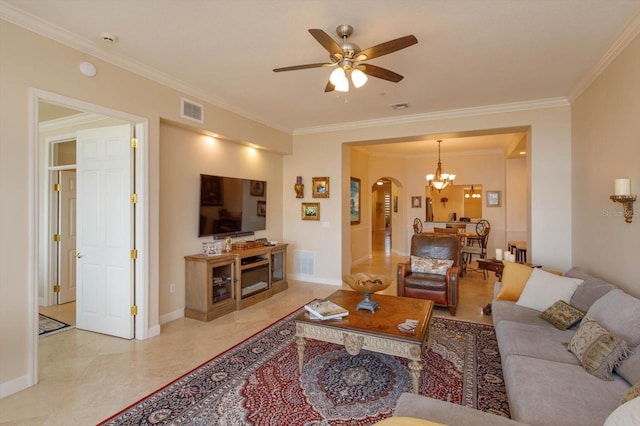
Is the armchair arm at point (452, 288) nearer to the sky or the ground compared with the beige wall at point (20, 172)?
nearer to the ground

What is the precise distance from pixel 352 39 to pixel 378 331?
8.40 ft

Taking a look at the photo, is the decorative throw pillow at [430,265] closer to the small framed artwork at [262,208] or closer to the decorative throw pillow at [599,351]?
the decorative throw pillow at [599,351]

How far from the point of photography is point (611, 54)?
307cm

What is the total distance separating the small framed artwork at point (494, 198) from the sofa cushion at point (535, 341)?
667 centimetres

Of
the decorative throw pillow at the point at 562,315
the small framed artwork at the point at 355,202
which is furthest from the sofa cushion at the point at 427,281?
the small framed artwork at the point at 355,202

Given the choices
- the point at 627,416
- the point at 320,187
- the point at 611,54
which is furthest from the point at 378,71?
the point at 320,187

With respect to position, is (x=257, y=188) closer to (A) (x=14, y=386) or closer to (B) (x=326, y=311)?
(B) (x=326, y=311)

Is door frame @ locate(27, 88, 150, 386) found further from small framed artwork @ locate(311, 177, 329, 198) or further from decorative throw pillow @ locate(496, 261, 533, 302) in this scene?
decorative throw pillow @ locate(496, 261, 533, 302)

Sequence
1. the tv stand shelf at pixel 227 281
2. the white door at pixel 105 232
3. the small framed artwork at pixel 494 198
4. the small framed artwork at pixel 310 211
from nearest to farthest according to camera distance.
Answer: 1. the white door at pixel 105 232
2. the tv stand shelf at pixel 227 281
3. the small framed artwork at pixel 310 211
4. the small framed artwork at pixel 494 198

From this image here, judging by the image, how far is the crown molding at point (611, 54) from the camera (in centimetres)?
264

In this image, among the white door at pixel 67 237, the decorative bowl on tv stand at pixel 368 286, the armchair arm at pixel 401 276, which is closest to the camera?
the decorative bowl on tv stand at pixel 368 286

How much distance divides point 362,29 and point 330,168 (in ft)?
10.9

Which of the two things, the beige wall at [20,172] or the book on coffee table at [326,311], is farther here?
the book on coffee table at [326,311]

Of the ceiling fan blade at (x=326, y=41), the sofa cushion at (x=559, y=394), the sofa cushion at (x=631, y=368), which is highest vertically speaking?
A: the ceiling fan blade at (x=326, y=41)
